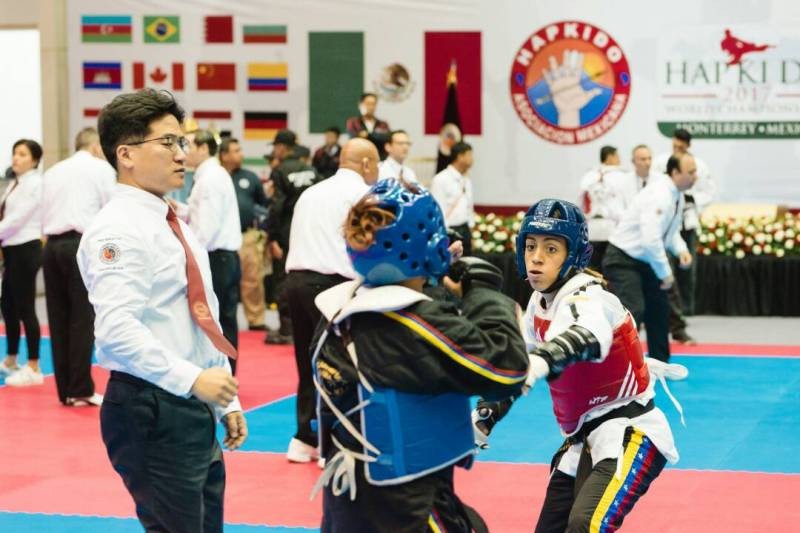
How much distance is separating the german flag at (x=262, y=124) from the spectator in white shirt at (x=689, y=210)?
5613mm

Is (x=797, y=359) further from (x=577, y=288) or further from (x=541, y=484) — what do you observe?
(x=577, y=288)

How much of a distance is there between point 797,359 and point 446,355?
30.6ft

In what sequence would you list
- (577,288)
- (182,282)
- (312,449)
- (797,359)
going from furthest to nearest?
(797,359)
(312,449)
(577,288)
(182,282)

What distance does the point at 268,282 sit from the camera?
15969mm

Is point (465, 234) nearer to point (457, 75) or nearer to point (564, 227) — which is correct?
point (457, 75)

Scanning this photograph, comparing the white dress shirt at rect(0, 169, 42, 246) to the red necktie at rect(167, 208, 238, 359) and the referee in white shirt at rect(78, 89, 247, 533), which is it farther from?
the red necktie at rect(167, 208, 238, 359)

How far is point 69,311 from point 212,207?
1.28 metres

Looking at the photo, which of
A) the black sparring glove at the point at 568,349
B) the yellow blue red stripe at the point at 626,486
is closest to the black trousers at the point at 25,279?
the yellow blue red stripe at the point at 626,486

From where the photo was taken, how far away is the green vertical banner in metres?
18.3

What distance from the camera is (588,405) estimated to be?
4.39m

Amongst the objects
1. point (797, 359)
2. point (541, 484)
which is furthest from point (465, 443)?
point (797, 359)

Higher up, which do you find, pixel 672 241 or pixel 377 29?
pixel 377 29

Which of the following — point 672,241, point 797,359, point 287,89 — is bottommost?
point 797,359

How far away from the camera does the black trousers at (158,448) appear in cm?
365
